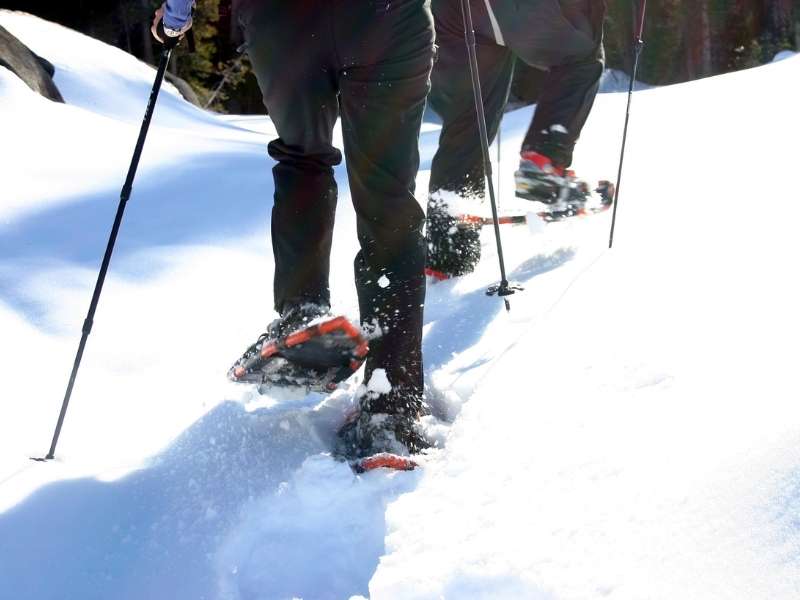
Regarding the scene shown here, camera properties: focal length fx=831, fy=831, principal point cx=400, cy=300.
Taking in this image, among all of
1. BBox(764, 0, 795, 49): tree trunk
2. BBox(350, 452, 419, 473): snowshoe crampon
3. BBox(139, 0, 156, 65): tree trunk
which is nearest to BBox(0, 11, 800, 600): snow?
BBox(350, 452, 419, 473): snowshoe crampon

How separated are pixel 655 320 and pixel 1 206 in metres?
2.59

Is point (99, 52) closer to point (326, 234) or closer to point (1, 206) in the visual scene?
point (1, 206)

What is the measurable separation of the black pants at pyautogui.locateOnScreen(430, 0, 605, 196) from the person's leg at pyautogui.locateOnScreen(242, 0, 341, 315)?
1225 millimetres

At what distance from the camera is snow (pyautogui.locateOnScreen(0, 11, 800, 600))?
135cm

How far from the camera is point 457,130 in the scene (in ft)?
10.6

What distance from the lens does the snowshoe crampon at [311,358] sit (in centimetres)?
195

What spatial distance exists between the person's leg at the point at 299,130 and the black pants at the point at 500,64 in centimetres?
122

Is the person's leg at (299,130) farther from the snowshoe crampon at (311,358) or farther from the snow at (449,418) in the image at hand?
the snow at (449,418)

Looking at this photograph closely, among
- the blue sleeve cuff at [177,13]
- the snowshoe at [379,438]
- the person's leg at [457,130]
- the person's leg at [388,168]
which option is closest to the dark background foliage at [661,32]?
the person's leg at [457,130]

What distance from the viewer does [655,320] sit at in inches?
83.0

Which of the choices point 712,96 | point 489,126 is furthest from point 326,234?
point 712,96

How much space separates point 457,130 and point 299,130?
136cm

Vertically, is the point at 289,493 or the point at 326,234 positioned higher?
the point at 326,234

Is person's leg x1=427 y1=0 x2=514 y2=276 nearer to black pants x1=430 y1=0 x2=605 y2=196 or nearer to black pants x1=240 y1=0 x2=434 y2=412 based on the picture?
black pants x1=430 y1=0 x2=605 y2=196
